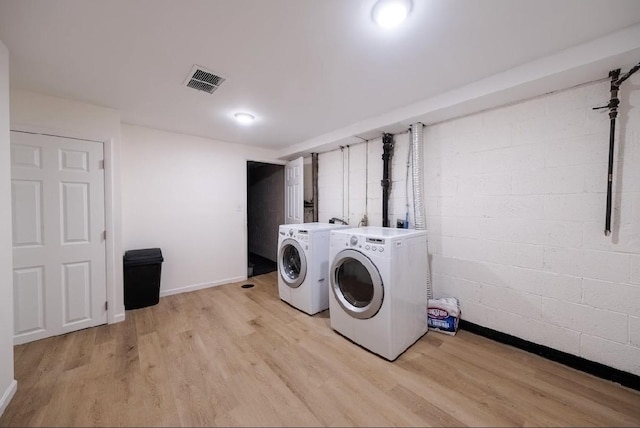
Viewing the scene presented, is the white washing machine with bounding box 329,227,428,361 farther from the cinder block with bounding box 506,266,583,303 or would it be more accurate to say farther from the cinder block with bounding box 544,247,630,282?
the cinder block with bounding box 544,247,630,282

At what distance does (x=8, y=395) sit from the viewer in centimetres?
143

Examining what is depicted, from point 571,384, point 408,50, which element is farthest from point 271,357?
point 408,50

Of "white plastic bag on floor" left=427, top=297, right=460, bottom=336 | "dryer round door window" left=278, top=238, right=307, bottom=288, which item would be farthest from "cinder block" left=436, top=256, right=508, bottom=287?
"dryer round door window" left=278, top=238, right=307, bottom=288

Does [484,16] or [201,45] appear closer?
[484,16]

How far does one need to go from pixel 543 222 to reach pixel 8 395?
383 cm

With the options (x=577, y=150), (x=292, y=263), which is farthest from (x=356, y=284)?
(x=577, y=150)

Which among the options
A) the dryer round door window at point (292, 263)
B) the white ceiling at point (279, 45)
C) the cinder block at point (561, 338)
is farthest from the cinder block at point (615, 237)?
the dryer round door window at point (292, 263)

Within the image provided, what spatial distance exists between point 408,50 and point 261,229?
15.5 feet

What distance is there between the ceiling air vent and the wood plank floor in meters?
2.21

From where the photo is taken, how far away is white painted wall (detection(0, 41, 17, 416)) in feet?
4.51

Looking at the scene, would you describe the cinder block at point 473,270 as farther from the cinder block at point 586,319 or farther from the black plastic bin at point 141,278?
the black plastic bin at point 141,278

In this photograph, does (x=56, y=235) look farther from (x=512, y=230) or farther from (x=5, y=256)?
(x=512, y=230)

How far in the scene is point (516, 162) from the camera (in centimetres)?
201

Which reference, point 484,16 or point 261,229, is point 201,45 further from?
point 261,229
